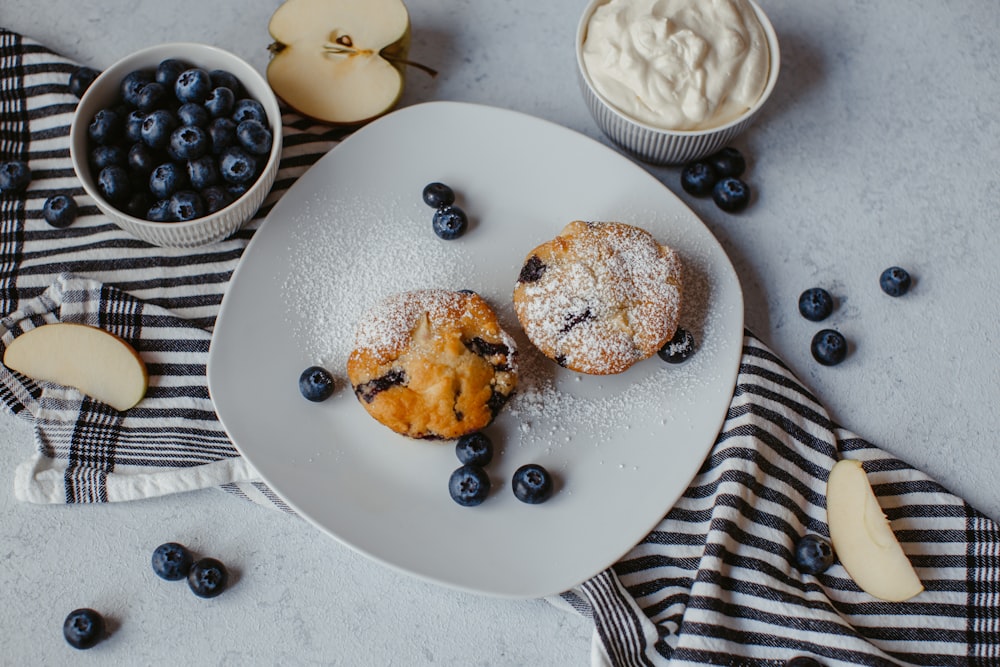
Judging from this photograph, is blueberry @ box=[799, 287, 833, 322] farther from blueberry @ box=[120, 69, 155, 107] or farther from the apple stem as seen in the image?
→ blueberry @ box=[120, 69, 155, 107]

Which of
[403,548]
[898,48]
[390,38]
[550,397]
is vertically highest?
[898,48]

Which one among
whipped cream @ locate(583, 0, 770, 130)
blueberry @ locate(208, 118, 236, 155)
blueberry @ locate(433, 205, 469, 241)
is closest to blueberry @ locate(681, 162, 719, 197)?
whipped cream @ locate(583, 0, 770, 130)

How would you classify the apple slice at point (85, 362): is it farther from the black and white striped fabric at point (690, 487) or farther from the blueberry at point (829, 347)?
the blueberry at point (829, 347)

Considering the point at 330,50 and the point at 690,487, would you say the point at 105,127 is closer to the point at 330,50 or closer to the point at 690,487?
the point at 330,50

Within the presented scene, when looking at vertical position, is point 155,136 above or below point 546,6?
below

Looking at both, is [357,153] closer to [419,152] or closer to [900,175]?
[419,152]

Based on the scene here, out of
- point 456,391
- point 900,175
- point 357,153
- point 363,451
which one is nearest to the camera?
Result: point 456,391

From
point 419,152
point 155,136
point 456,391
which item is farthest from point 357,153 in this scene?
point 456,391
